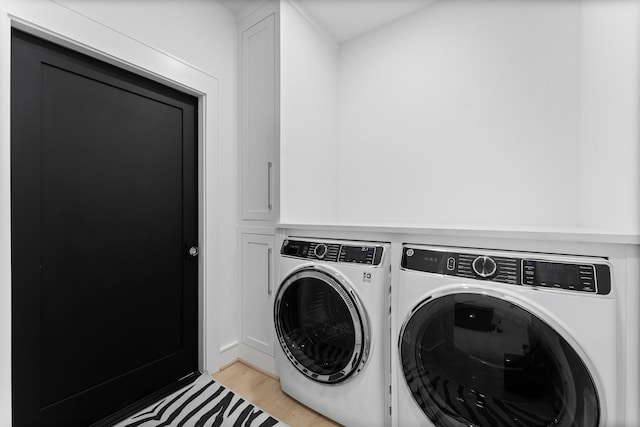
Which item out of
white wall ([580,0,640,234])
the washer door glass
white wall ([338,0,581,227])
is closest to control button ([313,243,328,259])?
the washer door glass

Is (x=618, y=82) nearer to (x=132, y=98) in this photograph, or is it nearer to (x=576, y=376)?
(x=576, y=376)

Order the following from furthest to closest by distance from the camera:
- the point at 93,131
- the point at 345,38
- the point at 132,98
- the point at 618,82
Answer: the point at 345,38
the point at 132,98
the point at 93,131
the point at 618,82

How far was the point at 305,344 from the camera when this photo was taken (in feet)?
4.84

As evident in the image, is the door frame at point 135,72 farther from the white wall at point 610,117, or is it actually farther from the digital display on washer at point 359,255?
the white wall at point 610,117

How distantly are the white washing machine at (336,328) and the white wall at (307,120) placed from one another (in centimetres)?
45

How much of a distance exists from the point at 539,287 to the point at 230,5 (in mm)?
2481

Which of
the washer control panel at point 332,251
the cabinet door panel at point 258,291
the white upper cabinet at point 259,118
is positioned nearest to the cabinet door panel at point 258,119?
the white upper cabinet at point 259,118

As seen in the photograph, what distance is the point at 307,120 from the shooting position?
1979 millimetres

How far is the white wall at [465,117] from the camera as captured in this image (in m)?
1.51

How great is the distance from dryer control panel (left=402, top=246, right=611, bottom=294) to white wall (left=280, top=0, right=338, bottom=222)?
0.96 metres

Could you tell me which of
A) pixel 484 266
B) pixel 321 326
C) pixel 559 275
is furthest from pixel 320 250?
pixel 559 275

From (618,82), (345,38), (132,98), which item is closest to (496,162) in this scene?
(618,82)

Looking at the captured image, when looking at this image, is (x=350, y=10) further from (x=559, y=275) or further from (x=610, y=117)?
(x=559, y=275)

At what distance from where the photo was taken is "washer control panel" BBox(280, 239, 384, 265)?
4.14 ft
